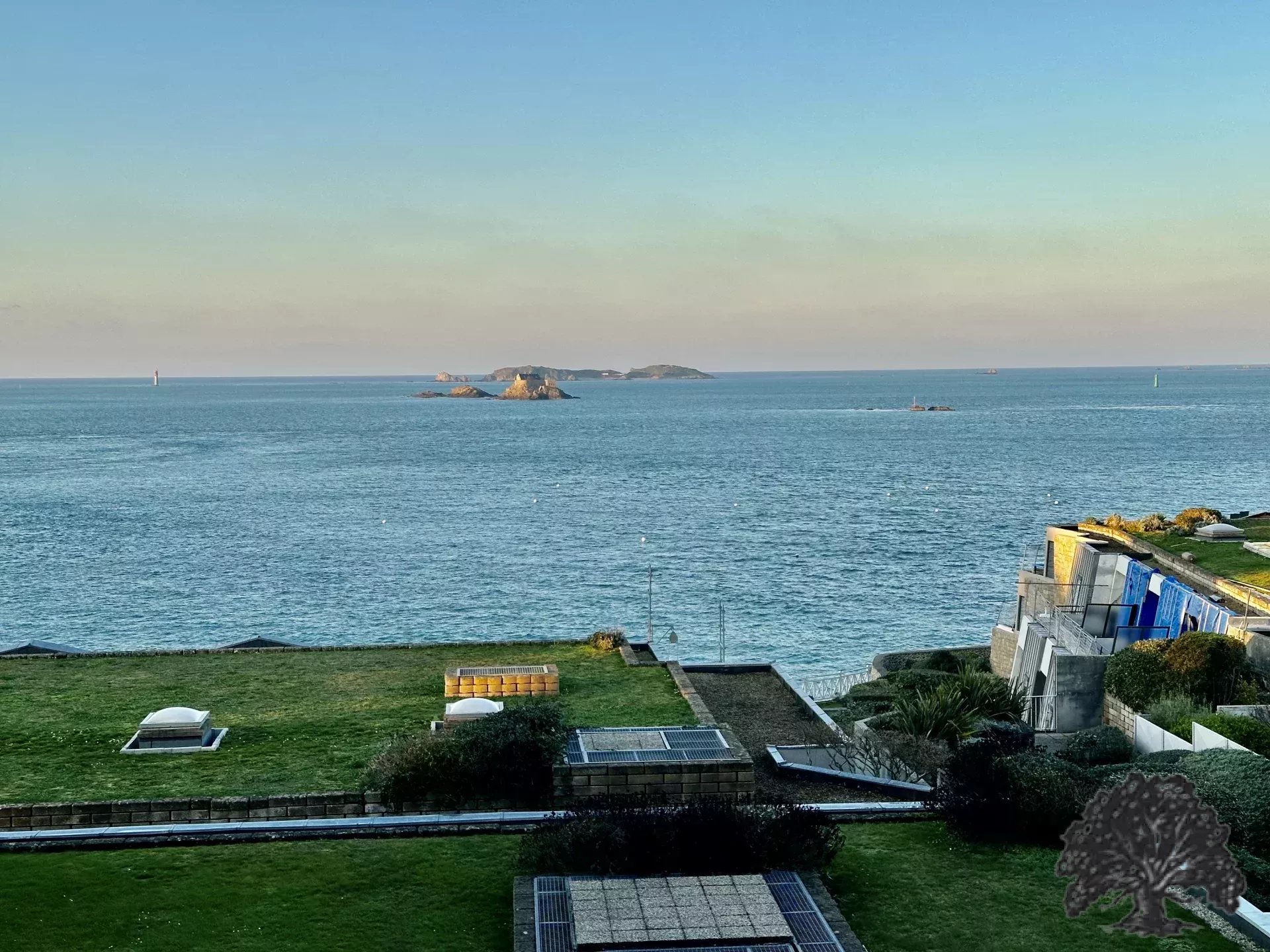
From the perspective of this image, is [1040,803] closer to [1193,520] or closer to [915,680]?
[915,680]

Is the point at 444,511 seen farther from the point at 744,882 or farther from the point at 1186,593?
the point at 744,882

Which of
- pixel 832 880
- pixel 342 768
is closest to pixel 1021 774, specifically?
pixel 832 880

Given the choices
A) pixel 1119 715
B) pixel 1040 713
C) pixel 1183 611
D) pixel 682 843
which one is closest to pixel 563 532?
pixel 1183 611

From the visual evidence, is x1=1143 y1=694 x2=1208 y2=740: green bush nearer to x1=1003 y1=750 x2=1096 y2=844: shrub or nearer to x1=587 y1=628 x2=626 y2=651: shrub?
x1=1003 y1=750 x2=1096 y2=844: shrub

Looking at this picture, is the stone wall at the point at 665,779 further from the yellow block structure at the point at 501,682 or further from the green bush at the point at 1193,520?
the green bush at the point at 1193,520

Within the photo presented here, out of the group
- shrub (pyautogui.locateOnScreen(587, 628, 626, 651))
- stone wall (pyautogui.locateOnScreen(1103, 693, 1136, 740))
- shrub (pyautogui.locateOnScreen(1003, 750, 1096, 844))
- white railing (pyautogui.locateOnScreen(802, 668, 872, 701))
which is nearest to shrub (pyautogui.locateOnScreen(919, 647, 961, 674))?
white railing (pyautogui.locateOnScreen(802, 668, 872, 701))
